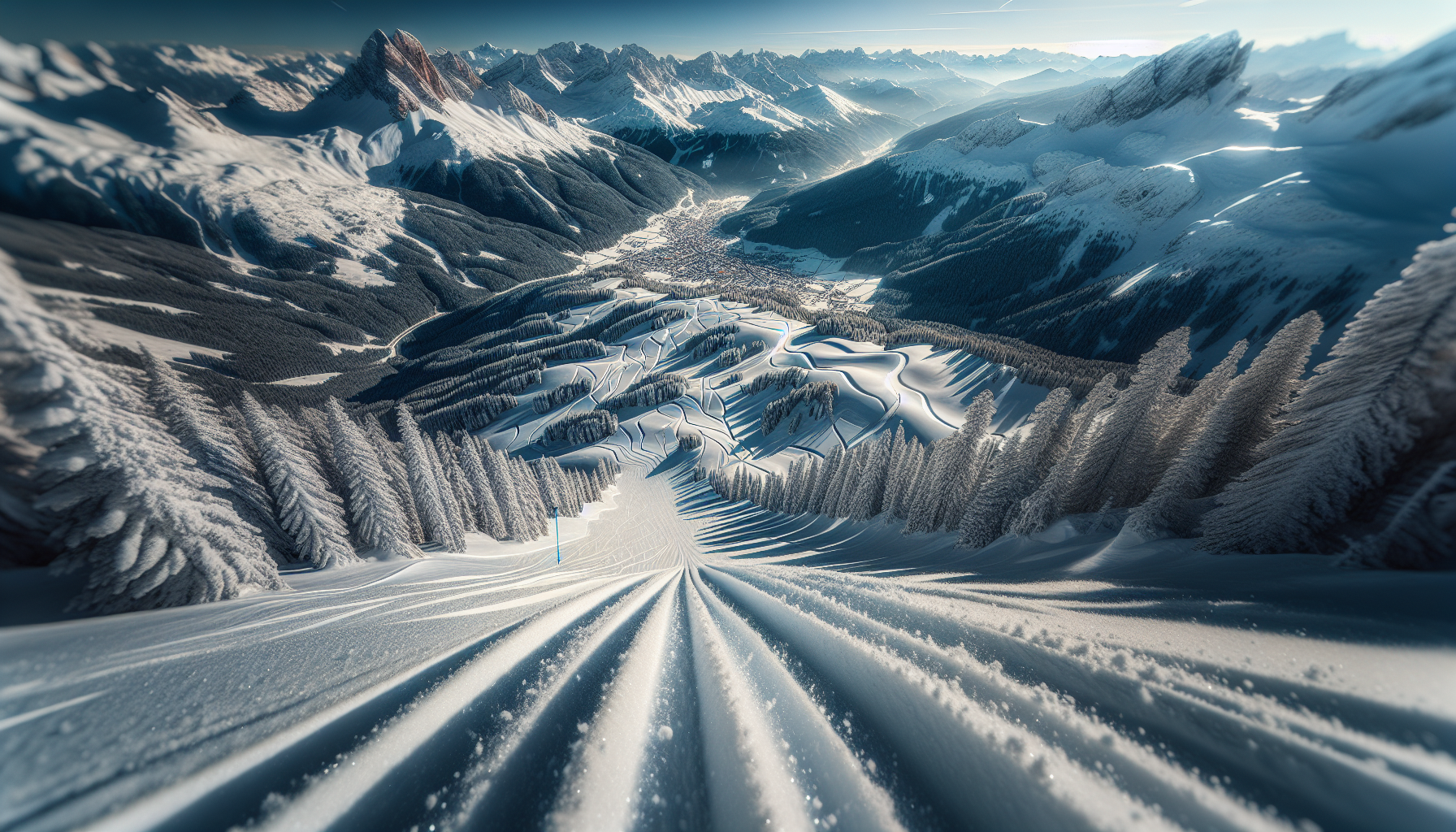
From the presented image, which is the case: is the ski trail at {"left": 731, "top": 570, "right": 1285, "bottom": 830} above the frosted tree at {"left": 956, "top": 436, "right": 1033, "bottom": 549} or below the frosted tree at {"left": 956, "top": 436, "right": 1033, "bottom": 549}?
above

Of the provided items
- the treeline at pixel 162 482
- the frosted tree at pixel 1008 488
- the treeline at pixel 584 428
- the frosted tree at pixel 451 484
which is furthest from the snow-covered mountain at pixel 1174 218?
the treeline at pixel 584 428

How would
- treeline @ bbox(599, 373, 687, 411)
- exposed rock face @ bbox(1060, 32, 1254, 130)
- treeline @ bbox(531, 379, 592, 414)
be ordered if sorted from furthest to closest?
exposed rock face @ bbox(1060, 32, 1254, 130) < treeline @ bbox(531, 379, 592, 414) < treeline @ bbox(599, 373, 687, 411)

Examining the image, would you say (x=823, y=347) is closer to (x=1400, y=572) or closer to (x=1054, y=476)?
(x=1054, y=476)

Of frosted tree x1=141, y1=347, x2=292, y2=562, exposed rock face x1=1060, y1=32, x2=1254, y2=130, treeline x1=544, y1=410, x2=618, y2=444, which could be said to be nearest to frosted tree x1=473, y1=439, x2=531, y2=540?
frosted tree x1=141, y1=347, x2=292, y2=562

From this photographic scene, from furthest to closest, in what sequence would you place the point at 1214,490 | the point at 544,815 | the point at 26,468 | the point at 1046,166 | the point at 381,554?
1. the point at 1046,166
2. the point at 381,554
3. the point at 1214,490
4. the point at 26,468
5. the point at 544,815

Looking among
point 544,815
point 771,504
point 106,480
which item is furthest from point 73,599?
point 771,504

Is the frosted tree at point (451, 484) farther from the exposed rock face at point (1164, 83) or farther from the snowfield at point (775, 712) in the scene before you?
the exposed rock face at point (1164, 83)

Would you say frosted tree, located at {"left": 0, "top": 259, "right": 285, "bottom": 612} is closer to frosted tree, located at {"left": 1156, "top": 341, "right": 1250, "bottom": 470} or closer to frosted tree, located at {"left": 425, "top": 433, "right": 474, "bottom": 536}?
frosted tree, located at {"left": 425, "top": 433, "right": 474, "bottom": 536}
